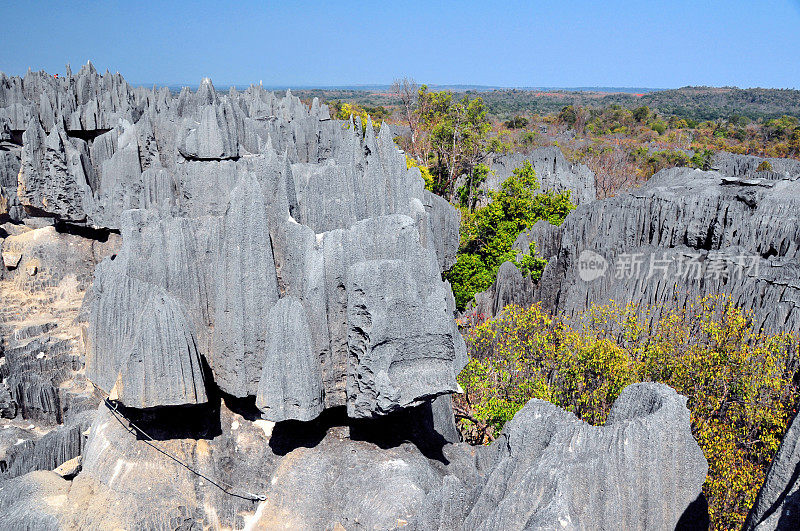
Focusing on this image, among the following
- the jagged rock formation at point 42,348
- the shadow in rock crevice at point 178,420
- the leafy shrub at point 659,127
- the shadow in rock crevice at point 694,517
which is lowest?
the jagged rock formation at point 42,348

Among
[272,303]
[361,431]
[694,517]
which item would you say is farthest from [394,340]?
[694,517]

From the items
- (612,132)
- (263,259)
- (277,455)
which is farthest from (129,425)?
(612,132)

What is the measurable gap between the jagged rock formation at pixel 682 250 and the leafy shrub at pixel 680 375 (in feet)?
3.84

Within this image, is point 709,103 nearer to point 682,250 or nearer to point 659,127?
point 659,127

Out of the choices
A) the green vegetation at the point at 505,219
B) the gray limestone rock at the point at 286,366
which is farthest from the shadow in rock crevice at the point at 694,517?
the green vegetation at the point at 505,219

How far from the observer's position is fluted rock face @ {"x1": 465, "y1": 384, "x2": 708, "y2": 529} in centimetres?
651

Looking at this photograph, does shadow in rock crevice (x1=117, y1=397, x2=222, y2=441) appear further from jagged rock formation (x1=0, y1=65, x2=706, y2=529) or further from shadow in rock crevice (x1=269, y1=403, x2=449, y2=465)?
shadow in rock crevice (x1=269, y1=403, x2=449, y2=465)

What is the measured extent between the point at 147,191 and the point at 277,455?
47.9ft

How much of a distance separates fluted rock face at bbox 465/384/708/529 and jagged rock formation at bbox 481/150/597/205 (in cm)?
3270

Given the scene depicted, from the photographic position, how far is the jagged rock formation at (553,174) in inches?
1577

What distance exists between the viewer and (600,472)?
22.1 feet

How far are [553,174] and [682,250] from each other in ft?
75.0
